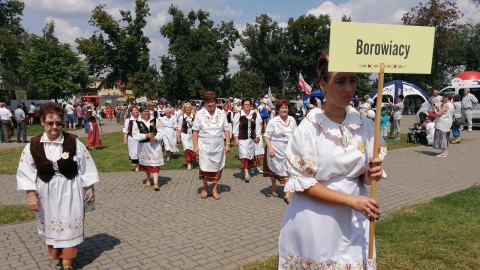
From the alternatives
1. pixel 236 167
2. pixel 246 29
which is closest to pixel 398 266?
pixel 236 167

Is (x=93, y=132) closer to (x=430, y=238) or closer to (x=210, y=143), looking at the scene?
(x=210, y=143)

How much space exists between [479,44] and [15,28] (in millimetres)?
51509

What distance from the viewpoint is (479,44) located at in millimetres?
41875

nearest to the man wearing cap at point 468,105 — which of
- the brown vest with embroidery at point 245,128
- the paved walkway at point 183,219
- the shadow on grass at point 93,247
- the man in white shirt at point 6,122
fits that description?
the paved walkway at point 183,219

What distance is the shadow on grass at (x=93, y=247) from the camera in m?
4.68

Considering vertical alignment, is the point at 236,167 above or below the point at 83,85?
below

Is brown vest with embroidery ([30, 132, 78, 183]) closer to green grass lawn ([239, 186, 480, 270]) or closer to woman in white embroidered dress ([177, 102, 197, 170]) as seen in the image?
green grass lawn ([239, 186, 480, 270])

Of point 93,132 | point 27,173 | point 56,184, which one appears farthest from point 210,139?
point 93,132

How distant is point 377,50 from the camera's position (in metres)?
2.35

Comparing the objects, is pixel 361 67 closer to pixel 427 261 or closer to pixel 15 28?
A: pixel 427 261

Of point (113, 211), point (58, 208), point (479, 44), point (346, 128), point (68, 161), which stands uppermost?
point (479, 44)

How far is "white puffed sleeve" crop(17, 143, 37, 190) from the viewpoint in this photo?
412 centimetres

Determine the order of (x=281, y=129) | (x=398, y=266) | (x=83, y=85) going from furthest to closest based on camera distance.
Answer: (x=83, y=85) → (x=281, y=129) → (x=398, y=266)

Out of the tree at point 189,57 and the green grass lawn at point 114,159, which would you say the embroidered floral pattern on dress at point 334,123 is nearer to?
the green grass lawn at point 114,159
